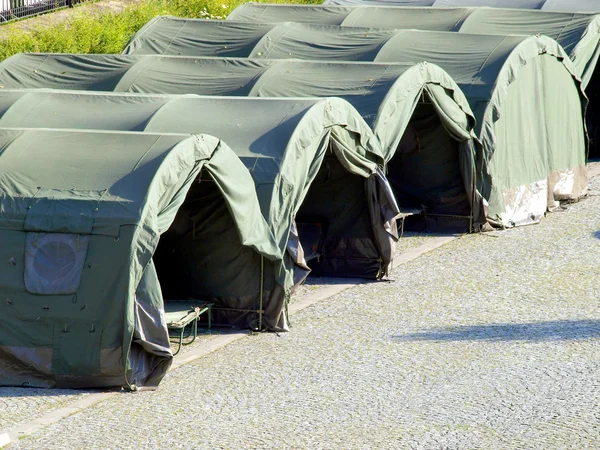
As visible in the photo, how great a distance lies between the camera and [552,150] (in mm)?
17297

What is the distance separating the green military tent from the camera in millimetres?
8539

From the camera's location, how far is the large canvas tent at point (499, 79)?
1575 cm

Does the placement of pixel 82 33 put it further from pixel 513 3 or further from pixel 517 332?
pixel 517 332

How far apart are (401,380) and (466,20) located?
12734 millimetres

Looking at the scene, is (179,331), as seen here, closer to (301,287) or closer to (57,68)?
(301,287)

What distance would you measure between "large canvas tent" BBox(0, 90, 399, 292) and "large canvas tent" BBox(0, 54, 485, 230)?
38.8 inches

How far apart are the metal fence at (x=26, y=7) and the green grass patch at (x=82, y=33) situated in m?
0.87

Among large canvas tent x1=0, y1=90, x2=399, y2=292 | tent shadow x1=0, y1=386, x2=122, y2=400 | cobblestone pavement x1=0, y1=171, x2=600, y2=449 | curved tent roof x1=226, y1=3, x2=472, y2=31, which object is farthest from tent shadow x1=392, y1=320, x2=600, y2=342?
curved tent roof x1=226, y1=3, x2=472, y2=31

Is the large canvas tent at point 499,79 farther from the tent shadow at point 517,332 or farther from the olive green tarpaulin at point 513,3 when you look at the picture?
Answer: the olive green tarpaulin at point 513,3

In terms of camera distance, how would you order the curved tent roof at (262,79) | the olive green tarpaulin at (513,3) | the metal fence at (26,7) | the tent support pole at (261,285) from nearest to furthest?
1. the tent support pole at (261,285)
2. the curved tent roof at (262,79)
3. the metal fence at (26,7)
4. the olive green tarpaulin at (513,3)

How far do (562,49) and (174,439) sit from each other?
12.4 metres

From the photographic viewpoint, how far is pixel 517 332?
410 inches

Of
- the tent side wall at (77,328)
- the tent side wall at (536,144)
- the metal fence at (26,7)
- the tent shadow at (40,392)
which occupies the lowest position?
the tent side wall at (536,144)

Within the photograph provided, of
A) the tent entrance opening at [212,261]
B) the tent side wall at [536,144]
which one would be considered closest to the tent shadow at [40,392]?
the tent entrance opening at [212,261]
